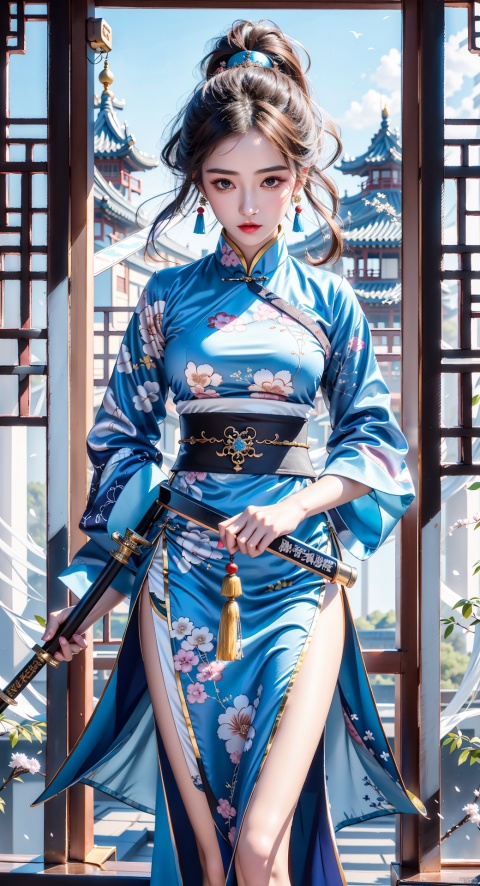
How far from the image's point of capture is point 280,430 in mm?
2006

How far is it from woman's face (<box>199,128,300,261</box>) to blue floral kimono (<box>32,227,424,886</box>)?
2.9 inches

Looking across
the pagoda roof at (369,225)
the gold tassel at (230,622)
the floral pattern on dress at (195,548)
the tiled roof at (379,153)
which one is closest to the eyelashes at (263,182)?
Answer: the floral pattern on dress at (195,548)

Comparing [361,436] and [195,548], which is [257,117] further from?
[195,548]

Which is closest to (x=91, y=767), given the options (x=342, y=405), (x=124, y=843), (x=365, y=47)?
(x=342, y=405)

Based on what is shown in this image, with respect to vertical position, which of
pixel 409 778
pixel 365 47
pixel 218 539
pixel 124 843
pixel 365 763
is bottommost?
pixel 124 843

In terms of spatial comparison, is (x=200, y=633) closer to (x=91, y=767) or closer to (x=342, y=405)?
(x=91, y=767)

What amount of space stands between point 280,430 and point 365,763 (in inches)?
32.5

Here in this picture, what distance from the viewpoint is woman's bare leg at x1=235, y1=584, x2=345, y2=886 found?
5.44 feet

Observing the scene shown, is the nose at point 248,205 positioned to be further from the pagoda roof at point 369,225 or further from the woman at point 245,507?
the pagoda roof at point 369,225

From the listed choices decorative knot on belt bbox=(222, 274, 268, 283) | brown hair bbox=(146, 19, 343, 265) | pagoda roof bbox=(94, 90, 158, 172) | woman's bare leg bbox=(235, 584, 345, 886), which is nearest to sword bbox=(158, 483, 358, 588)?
woman's bare leg bbox=(235, 584, 345, 886)

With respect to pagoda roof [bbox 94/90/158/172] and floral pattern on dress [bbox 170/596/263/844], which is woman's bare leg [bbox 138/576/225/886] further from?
pagoda roof [bbox 94/90/158/172]

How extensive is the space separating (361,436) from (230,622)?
55 centimetres

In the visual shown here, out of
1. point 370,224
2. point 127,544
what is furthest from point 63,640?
point 370,224

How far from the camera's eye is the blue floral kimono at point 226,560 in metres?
1.87
